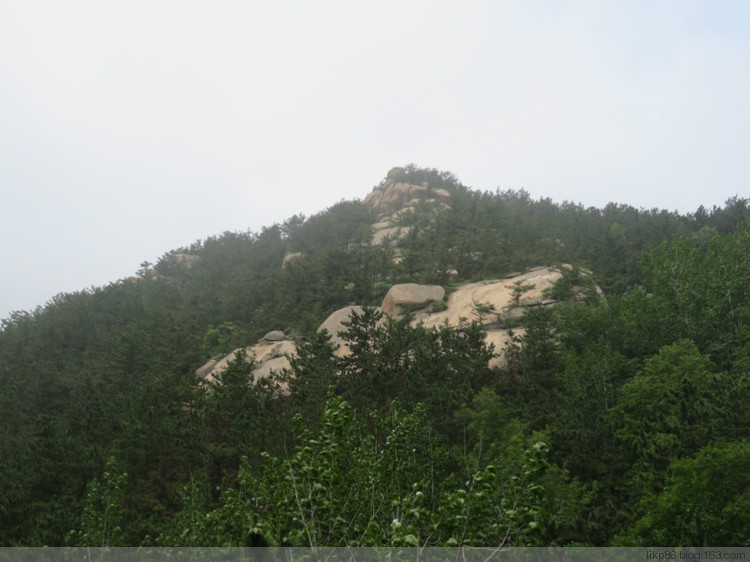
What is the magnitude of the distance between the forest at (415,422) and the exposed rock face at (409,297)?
6.05 ft

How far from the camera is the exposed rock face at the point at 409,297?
29.1m

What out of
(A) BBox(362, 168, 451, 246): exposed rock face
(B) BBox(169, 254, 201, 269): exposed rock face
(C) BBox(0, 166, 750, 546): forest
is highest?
(A) BBox(362, 168, 451, 246): exposed rock face

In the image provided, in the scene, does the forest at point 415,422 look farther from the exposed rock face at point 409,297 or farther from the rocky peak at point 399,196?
the rocky peak at point 399,196

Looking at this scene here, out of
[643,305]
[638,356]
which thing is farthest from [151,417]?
[643,305]

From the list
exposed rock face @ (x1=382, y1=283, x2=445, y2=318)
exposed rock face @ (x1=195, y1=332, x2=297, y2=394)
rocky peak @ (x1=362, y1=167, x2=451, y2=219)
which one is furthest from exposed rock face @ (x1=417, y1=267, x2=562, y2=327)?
rocky peak @ (x1=362, y1=167, x2=451, y2=219)

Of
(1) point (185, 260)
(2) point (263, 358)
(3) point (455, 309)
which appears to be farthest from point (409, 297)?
(1) point (185, 260)

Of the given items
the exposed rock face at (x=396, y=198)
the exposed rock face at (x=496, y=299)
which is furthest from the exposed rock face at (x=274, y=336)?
the exposed rock face at (x=396, y=198)

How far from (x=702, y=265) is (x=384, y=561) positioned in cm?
2417

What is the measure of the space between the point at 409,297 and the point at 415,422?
1993cm

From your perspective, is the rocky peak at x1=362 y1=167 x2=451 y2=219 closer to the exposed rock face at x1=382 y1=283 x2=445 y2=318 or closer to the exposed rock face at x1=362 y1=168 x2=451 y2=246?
the exposed rock face at x1=362 y1=168 x2=451 y2=246

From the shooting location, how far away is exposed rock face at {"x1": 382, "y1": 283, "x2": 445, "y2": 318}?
29125 millimetres

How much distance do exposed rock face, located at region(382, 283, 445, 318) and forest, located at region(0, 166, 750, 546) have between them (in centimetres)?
185

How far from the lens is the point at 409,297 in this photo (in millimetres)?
29391

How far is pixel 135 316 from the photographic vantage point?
3575cm
